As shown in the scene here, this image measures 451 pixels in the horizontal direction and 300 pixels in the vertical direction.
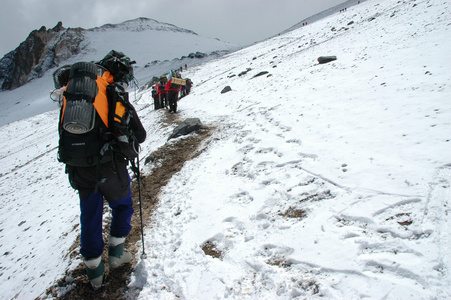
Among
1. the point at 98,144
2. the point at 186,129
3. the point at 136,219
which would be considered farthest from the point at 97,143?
the point at 186,129

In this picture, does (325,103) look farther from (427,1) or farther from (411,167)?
(427,1)

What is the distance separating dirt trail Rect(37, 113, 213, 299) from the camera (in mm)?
2816

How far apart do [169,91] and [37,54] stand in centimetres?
7815

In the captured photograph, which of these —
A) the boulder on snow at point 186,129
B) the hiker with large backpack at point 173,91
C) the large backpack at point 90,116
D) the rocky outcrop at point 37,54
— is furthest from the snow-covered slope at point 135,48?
the large backpack at point 90,116

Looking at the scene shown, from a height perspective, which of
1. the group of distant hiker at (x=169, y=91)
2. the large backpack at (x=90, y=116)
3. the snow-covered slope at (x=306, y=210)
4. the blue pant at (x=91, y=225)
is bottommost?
the snow-covered slope at (x=306, y=210)

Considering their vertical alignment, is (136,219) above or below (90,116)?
below

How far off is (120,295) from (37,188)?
822 centimetres

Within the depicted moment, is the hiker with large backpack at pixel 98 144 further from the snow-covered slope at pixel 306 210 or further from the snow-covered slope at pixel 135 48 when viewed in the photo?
the snow-covered slope at pixel 135 48

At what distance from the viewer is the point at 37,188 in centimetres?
881

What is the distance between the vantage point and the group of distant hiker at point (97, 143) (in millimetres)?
2424

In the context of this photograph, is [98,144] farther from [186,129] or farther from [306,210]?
[186,129]

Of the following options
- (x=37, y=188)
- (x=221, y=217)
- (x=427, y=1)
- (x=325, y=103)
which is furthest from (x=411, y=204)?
(x=427, y=1)

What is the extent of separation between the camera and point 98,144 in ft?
8.51

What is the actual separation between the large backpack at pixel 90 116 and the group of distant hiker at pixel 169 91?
10079 millimetres
